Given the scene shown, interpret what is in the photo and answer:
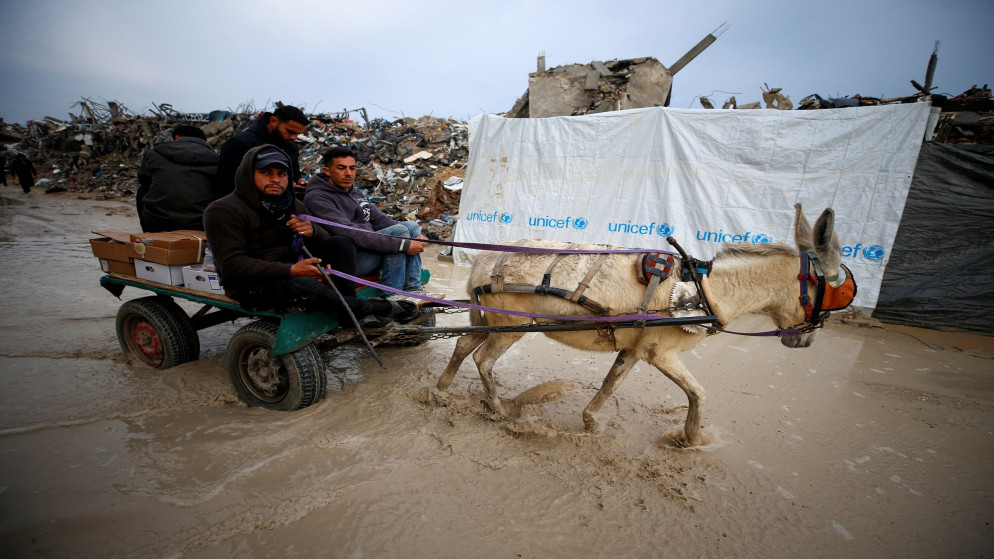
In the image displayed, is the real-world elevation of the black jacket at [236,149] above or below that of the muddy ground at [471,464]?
above

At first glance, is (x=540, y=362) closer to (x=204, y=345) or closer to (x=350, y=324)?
(x=350, y=324)

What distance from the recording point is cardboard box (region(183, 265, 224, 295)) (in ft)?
10.5

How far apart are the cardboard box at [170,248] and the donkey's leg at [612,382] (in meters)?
3.42

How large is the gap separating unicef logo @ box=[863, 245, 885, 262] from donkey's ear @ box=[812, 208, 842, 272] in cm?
456

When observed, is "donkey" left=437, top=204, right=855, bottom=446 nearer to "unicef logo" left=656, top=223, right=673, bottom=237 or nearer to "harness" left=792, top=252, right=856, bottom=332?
"harness" left=792, top=252, right=856, bottom=332

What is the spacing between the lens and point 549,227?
26.6ft

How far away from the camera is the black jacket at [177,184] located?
3.44 m

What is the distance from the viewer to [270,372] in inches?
124

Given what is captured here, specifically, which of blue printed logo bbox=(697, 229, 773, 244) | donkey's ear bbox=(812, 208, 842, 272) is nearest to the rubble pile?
blue printed logo bbox=(697, 229, 773, 244)

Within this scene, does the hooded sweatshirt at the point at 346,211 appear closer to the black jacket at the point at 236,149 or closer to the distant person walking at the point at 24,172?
the black jacket at the point at 236,149

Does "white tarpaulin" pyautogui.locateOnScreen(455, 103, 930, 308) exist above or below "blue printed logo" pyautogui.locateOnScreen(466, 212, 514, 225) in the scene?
above

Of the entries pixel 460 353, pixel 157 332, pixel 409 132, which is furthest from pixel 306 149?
pixel 460 353

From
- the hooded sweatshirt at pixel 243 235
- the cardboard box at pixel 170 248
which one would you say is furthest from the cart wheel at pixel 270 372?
the cardboard box at pixel 170 248

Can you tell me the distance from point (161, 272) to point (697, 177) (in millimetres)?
7274
